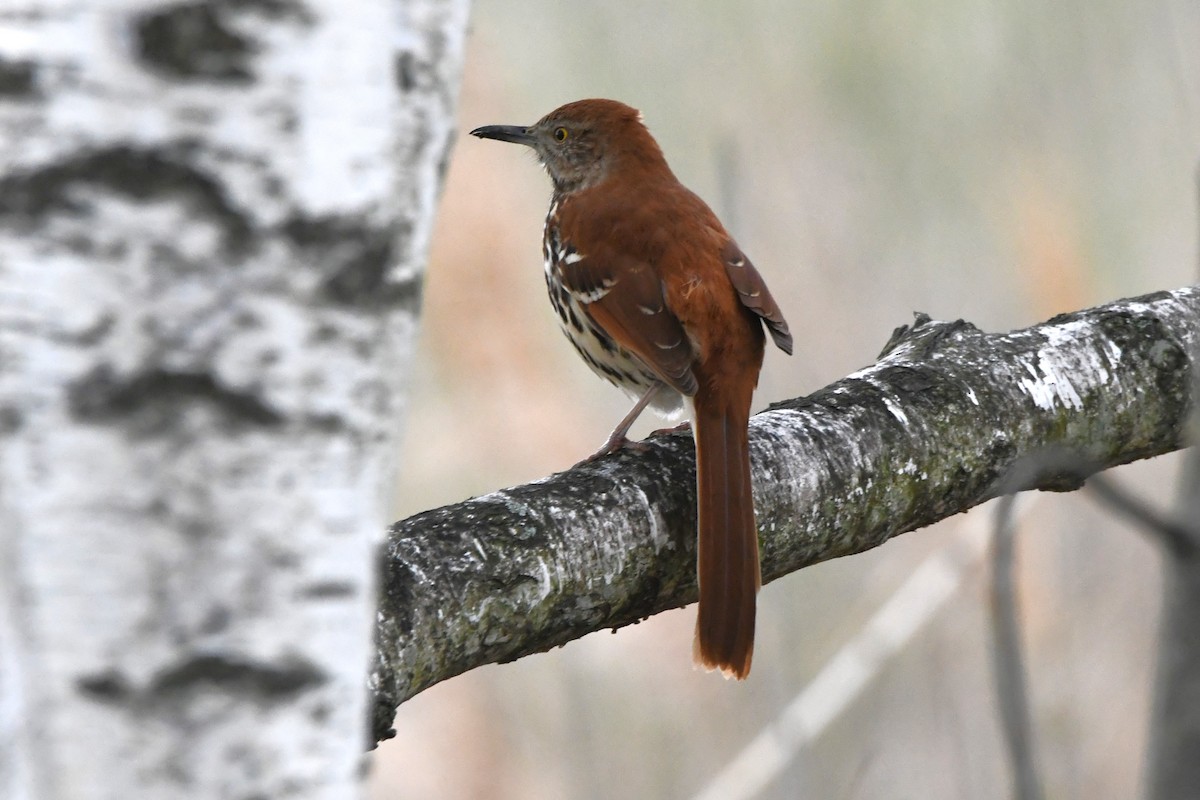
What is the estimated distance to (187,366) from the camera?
2.68 ft

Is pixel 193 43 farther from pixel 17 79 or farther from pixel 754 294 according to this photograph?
pixel 754 294

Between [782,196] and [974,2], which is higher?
[974,2]

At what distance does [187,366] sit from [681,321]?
7.32 feet

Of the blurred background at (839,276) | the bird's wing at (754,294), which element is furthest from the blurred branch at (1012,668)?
the blurred background at (839,276)

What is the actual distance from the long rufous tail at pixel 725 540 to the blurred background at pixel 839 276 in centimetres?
168

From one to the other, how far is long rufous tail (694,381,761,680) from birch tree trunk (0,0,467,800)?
1439 mm

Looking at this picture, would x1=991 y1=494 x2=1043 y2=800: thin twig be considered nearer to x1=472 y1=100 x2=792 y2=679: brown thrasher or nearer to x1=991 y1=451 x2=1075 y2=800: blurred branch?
x1=991 y1=451 x2=1075 y2=800: blurred branch

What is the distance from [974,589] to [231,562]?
4.68 m

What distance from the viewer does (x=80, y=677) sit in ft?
2.67

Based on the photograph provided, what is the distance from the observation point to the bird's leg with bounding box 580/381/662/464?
2516 mm

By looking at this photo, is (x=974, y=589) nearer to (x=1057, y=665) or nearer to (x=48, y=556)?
(x=1057, y=665)

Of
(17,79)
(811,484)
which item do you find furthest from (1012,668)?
(811,484)

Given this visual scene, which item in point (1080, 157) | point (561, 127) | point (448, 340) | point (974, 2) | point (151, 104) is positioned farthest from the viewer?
point (974, 2)

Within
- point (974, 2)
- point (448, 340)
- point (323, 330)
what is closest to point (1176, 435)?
point (323, 330)
